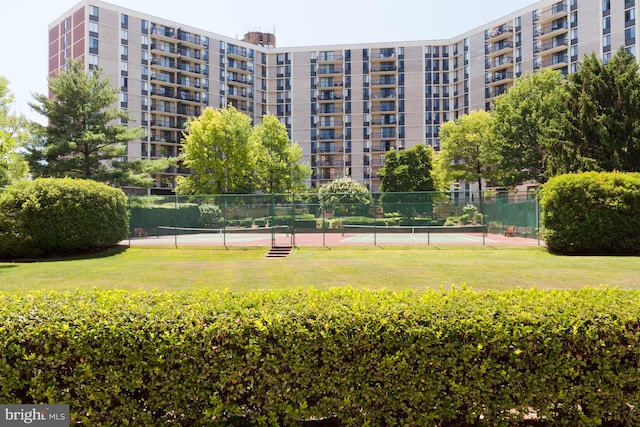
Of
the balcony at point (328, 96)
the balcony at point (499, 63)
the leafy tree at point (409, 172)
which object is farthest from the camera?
the balcony at point (328, 96)

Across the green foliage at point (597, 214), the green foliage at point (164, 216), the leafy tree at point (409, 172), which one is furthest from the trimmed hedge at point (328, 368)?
the leafy tree at point (409, 172)

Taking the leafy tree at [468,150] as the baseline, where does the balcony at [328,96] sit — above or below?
above

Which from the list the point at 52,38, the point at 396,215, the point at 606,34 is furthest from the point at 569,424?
the point at 52,38

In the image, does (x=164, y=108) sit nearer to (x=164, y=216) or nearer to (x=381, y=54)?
(x=381, y=54)

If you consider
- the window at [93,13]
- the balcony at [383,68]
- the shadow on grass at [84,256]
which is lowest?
the shadow on grass at [84,256]

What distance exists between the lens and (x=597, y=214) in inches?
890

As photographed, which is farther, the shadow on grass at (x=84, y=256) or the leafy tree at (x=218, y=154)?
the leafy tree at (x=218, y=154)

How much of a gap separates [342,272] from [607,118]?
27412 millimetres

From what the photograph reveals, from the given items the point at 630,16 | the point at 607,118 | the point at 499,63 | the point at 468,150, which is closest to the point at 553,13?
the point at 499,63

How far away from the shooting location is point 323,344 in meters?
4.10

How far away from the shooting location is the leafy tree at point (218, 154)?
174ft

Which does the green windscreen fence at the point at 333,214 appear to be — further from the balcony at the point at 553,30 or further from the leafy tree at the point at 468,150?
the balcony at the point at 553,30

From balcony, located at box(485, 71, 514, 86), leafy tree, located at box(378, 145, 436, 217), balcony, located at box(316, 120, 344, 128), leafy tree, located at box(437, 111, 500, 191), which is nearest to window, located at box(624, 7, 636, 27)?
balcony, located at box(485, 71, 514, 86)

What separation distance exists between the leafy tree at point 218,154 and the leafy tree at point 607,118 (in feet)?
108
